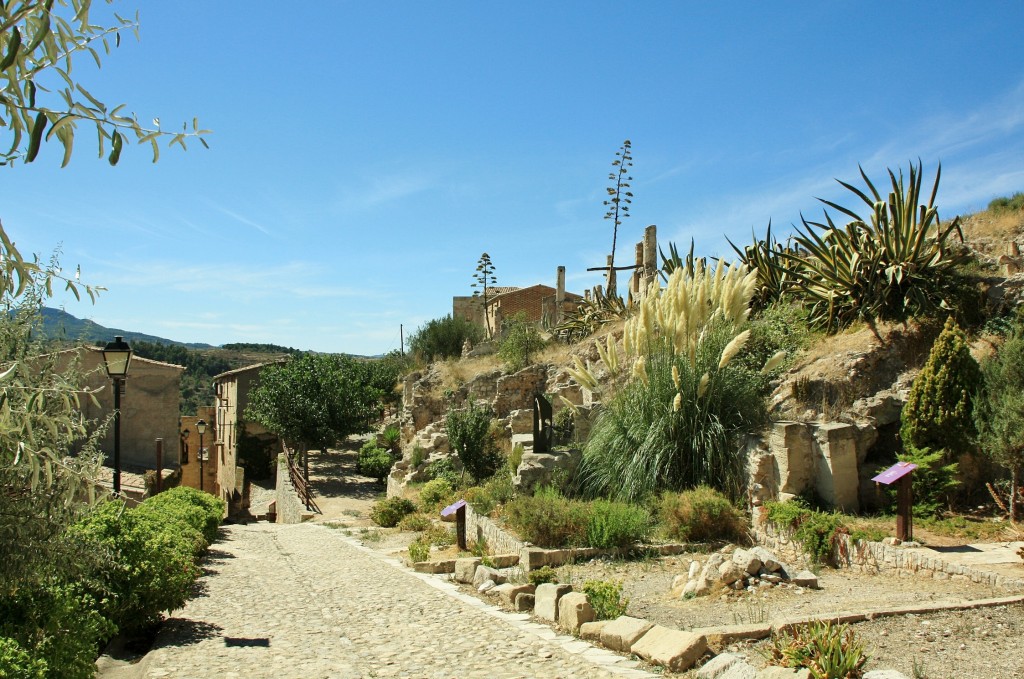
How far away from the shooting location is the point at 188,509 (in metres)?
12.6

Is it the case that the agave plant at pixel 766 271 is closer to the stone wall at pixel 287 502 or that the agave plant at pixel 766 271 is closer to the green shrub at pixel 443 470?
the green shrub at pixel 443 470

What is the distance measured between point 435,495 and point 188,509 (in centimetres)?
589

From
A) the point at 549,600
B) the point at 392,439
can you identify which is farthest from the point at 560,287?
the point at 549,600

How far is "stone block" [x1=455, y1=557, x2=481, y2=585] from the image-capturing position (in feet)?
33.4

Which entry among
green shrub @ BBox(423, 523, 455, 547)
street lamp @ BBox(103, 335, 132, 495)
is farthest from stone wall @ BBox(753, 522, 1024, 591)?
street lamp @ BBox(103, 335, 132, 495)

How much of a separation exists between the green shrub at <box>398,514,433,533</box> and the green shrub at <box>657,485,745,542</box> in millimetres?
5794

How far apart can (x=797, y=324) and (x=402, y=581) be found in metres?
8.76

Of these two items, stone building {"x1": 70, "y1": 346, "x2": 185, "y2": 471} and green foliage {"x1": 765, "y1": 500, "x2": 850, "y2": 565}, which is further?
stone building {"x1": 70, "y1": 346, "x2": 185, "y2": 471}

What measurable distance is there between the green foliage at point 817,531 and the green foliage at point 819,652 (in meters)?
3.47

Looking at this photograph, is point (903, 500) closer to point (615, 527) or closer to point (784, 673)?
point (615, 527)

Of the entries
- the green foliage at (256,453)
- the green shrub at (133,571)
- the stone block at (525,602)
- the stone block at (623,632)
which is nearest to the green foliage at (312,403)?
the green foliage at (256,453)

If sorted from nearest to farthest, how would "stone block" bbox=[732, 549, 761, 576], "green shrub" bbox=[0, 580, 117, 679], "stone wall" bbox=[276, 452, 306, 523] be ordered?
"green shrub" bbox=[0, 580, 117, 679], "stone block" bbox=[732, 549, 761, 576], "stone wall" bbox=[276, 452, 306, 523]

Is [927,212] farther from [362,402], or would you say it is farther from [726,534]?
[362,402]

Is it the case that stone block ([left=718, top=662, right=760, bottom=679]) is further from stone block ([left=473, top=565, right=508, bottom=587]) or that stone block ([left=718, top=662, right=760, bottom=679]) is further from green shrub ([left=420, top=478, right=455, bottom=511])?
green shrub ([left=420, top=478, right=455, bottom=511])
